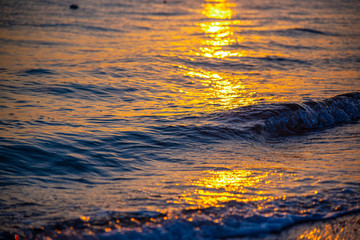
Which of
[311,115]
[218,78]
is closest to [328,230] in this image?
[311,115]

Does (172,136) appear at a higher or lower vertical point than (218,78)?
lower

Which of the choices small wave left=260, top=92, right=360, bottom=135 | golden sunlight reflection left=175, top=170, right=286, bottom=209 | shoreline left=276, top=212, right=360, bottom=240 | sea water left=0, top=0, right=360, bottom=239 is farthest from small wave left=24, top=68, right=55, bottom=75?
shoreline left=276, top=212, right=360, bottom=240

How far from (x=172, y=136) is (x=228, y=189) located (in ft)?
7.34

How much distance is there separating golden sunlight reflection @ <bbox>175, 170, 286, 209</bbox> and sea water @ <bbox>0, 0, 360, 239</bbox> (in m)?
0.02

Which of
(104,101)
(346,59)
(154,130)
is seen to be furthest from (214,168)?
(346,59)

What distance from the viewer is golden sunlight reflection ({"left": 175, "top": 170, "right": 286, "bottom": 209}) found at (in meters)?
4.04

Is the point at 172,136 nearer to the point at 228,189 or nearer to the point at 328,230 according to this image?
the point at 228,189

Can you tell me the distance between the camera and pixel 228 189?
4.33 meters

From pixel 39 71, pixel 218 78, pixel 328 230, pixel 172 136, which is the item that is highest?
pixel 39 71

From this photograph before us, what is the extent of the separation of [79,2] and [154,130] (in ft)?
86.2

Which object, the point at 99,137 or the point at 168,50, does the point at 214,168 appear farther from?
the point at 168,50

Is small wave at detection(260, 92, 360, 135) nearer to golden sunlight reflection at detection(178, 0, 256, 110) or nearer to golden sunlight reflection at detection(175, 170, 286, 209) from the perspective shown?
golden sunlight reflection at detection(178, 0, 256, 110)

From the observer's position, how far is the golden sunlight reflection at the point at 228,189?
404cm

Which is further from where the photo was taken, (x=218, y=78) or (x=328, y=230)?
(x=218, y=78)
